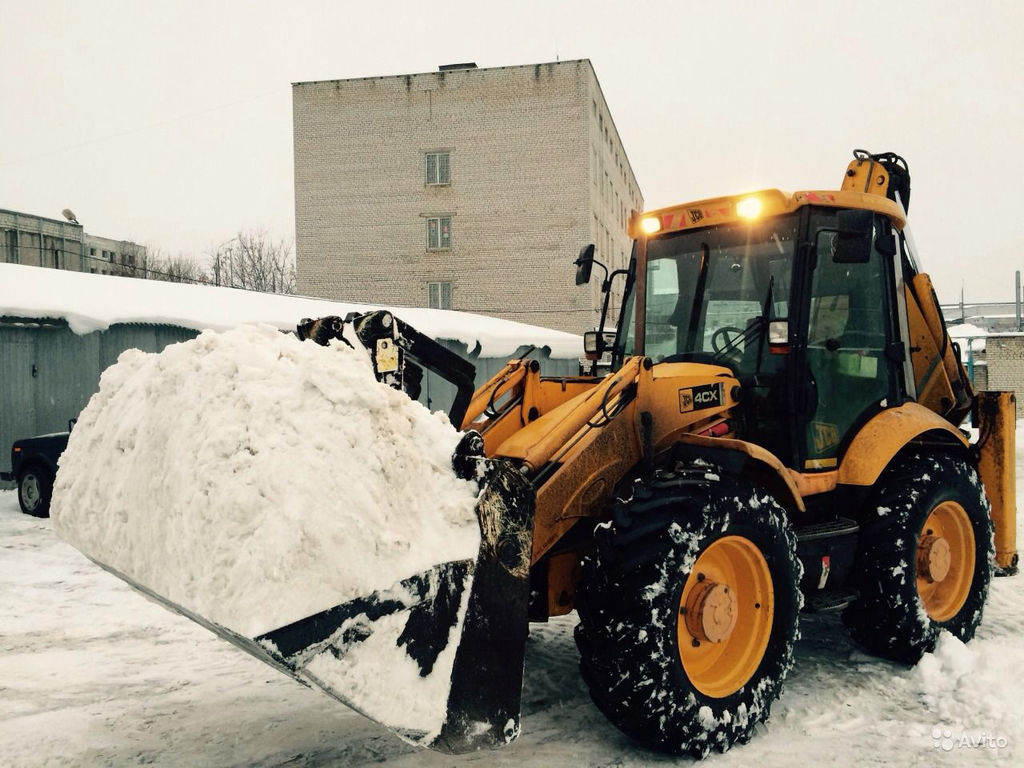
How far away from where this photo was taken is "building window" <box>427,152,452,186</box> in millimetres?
32875

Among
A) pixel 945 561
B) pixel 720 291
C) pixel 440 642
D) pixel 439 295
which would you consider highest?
pixel 439 295

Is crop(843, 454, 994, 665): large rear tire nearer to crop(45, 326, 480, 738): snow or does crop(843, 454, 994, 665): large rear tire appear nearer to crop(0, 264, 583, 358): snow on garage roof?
crop(45, 326, 480, 738): snow

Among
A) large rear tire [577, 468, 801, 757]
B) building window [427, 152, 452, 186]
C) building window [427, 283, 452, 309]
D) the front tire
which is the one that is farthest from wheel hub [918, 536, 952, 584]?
building window [427, 152, 452, 186]

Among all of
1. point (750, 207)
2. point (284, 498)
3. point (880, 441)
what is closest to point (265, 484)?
point (284, 498)

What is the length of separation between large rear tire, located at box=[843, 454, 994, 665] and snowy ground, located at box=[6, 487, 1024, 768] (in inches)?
7.4

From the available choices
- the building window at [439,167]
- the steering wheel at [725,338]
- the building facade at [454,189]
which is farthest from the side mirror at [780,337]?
the building window at [439,167]

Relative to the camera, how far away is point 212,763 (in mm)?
3561

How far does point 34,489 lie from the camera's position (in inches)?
424

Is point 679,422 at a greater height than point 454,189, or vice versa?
point 454,189

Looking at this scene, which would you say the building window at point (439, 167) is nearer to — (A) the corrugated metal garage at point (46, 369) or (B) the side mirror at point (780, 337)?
(A) the corrugated metal garage at point (46, 369)

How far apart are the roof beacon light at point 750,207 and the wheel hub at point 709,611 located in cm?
200

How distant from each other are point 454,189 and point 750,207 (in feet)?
95.9

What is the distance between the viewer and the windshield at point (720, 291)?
4.57 meters

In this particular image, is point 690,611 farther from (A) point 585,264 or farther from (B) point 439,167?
(B) point 439,167
